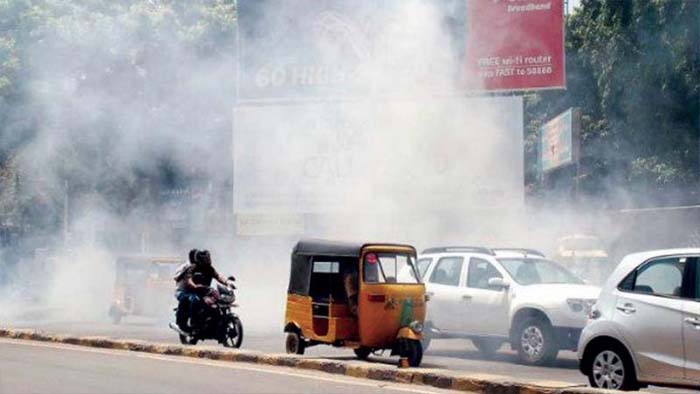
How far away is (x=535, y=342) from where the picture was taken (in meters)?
15.9

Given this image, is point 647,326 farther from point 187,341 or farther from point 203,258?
point 187,341

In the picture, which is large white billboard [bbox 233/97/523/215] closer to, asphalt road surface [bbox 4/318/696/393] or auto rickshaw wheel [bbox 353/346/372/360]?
asphalt road surface [bbox 4/318/696/393]

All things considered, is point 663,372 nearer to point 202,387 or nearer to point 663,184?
point 202,387

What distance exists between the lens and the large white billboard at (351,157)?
29297mm

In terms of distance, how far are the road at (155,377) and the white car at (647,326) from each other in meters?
1.58

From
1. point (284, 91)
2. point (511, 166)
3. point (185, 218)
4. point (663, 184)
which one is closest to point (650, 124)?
point (663, 184)

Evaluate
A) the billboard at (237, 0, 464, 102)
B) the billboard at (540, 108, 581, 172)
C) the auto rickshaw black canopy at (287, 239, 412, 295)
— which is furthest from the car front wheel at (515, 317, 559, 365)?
the billboard at (237, 0, 464, 102)

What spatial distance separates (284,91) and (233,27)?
671 cm

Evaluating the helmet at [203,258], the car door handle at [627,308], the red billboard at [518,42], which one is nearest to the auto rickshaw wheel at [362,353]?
the helmet at [203,258]

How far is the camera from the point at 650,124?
33.7 m

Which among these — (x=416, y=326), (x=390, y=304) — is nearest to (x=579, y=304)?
(x=416, y=326)

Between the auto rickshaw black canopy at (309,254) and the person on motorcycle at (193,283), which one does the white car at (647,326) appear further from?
the person on motorcycle at (193,283)

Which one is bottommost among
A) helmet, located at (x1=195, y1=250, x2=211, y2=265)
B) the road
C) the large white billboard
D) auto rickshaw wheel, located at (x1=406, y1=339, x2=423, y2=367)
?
the road

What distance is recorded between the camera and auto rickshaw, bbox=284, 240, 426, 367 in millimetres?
14547
